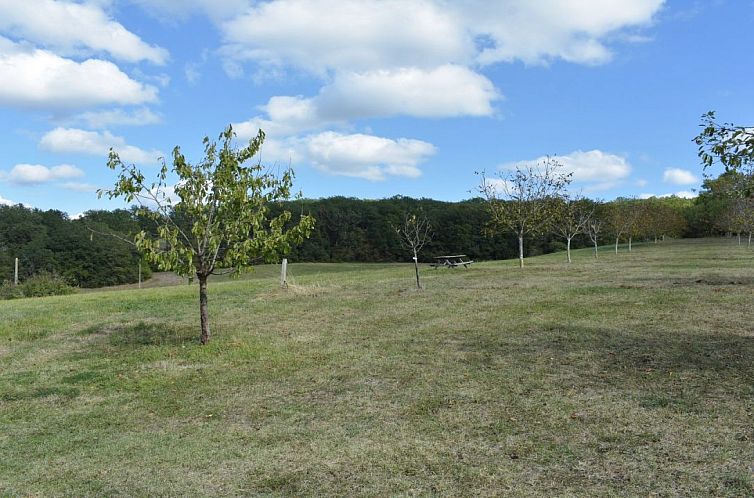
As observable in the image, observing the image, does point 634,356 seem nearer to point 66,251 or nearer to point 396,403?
point 396,403

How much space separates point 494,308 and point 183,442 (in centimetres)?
919

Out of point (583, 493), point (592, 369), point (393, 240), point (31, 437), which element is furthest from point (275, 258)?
point (393, 240)

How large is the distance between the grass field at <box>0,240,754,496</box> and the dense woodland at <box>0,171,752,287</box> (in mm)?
34686

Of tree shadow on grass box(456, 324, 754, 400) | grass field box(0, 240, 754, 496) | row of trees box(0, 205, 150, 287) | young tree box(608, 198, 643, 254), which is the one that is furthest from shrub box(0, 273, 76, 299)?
young tree box(608, 198, 643, 254)

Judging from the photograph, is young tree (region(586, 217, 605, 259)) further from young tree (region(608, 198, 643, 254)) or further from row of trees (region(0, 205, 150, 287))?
row of trees (region(0, 205, 150, 287))

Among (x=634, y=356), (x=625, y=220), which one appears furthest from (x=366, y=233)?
(x=634, y=356)

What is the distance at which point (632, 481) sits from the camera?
415 cm

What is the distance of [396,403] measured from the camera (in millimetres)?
6461

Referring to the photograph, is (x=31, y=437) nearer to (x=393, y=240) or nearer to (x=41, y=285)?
(x=41, y=285)

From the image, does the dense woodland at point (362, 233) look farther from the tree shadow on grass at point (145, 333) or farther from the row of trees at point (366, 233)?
the tree shadow on grass at point (145, 333)

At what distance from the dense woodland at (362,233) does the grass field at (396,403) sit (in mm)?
34686

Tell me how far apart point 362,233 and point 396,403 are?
81693mm

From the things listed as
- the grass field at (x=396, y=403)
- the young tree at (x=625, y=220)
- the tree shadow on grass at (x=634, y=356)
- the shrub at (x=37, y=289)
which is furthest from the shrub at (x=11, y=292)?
the young tree at (x=625, y=220)

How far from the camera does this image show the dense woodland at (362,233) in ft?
161
